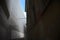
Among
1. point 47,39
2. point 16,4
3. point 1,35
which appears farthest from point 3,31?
point 47,39

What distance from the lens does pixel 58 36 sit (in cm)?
74

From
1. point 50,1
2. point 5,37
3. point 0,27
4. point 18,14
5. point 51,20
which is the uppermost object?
point 50,1

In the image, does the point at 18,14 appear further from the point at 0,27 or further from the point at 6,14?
the point at 0,27

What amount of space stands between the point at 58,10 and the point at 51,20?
0.33 ft

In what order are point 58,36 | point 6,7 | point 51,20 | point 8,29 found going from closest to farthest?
point 58,36, point 51,20, point 6,7, point 8,29

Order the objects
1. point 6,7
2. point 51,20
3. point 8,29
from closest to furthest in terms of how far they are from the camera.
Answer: point 51,20 < point 6,7 < point 8,29

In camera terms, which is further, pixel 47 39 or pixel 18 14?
pixel 18 14

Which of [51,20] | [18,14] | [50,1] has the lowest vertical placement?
[18,14]

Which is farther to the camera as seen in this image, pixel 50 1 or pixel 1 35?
pixel 1 35

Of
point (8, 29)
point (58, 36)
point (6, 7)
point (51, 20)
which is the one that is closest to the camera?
point (58, 36)

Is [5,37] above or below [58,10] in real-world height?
below

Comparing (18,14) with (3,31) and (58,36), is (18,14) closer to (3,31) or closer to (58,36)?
(3,31)

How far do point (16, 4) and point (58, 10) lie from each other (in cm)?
276

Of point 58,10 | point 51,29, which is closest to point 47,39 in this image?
point 51,29
